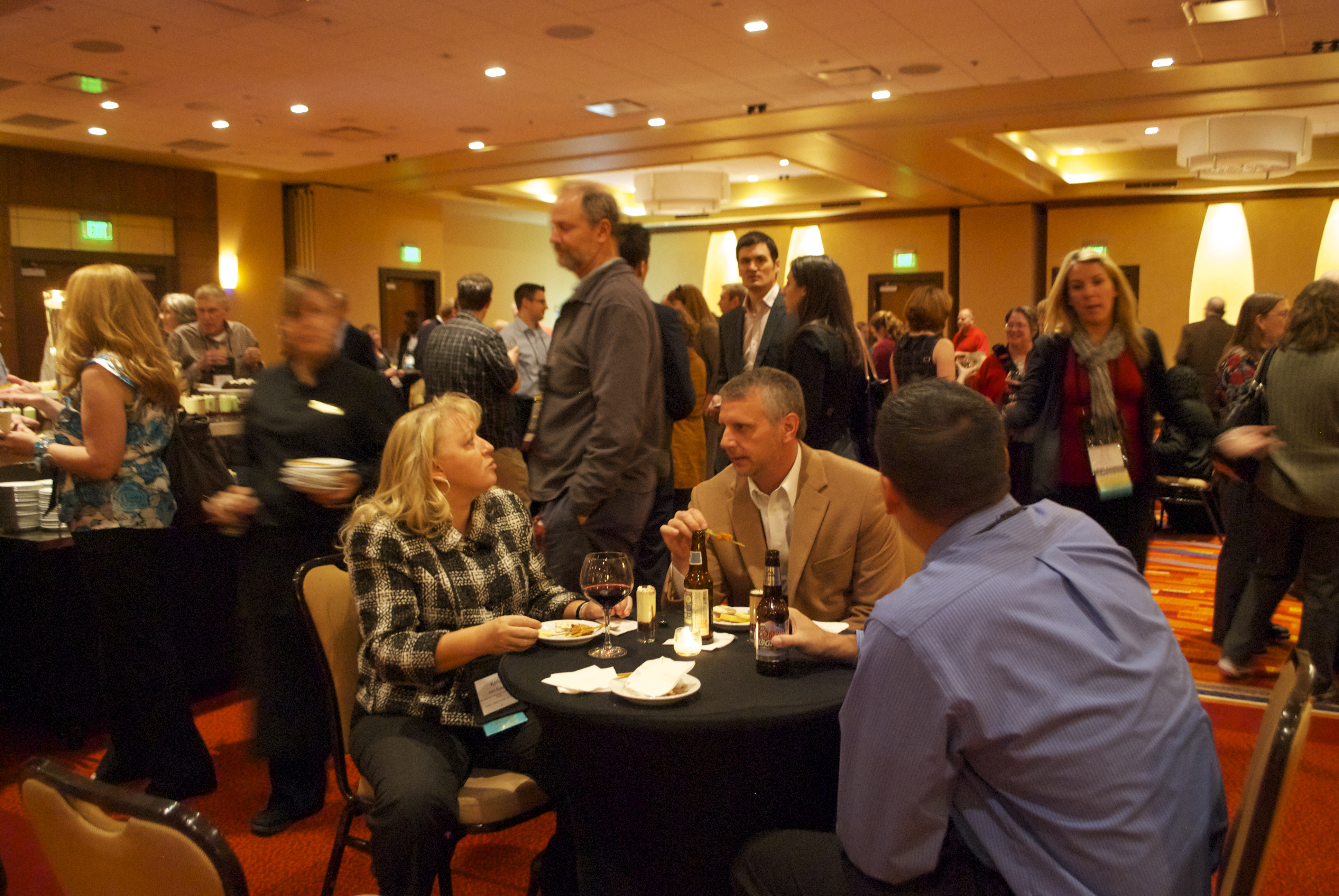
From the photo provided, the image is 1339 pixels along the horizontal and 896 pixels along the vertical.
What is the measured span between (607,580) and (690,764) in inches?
17.1

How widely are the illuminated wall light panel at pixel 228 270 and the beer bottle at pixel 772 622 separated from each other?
12317 mm

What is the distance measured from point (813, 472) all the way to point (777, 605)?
1.55ft

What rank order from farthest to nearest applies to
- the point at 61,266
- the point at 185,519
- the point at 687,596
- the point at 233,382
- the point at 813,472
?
the point at 61,266 → the point at 233,382 → the point at 185,519 → the point at 813,472 → the point at 687,596

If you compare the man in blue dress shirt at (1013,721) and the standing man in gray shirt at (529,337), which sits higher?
the standing man in gray shirt at (529,337)

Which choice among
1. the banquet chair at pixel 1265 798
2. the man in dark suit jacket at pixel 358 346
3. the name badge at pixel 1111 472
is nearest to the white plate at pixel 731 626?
the banquet chair at pixel 1265 798

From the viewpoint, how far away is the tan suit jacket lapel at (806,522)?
2273mm

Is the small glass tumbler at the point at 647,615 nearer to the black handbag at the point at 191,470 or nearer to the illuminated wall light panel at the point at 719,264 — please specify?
the black handbag at the point at 191,470

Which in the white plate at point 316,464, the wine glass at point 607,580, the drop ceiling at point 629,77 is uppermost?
the drop ceiling at point 629,77

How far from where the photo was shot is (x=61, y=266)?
11.0 m

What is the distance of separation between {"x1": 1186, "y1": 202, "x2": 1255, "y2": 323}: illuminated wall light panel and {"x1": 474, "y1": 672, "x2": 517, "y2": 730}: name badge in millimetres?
13657

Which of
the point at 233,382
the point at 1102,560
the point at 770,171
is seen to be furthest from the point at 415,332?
the point at 1102,560

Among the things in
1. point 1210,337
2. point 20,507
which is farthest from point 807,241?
point 20,507

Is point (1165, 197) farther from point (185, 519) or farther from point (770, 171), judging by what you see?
point (185, 519)

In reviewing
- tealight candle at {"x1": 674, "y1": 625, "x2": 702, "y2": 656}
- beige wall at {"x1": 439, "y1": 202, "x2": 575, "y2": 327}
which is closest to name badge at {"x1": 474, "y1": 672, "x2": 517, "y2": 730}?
tealight candle at {"x1": 674, "y1": 625, "x2": 702, "y2": 656}
